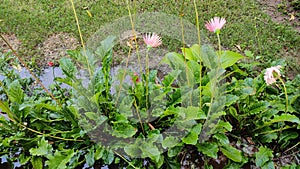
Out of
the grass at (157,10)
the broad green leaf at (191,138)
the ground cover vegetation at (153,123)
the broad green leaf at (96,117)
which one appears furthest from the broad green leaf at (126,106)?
the grass at (157,10)

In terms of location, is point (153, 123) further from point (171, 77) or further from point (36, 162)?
point (36, 162)

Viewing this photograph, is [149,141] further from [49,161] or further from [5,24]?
[5,24]

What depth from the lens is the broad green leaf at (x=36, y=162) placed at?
7.42 ft

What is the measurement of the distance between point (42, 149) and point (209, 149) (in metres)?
1.05

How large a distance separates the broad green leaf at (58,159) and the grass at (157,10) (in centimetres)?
139

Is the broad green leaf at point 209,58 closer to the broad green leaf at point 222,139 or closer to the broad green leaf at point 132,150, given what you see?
the broad green leaf at point 222,139

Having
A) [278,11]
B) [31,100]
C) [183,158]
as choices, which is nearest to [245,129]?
[183,158]

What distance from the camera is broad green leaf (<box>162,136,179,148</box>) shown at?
7.13ft

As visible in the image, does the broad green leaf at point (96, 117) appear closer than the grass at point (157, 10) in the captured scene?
Yes

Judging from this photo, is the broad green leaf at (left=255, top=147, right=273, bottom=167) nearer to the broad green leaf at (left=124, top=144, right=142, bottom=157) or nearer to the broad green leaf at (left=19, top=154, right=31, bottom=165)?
the broad green leaf at (left=124, top=144, right=142, bottom=157)

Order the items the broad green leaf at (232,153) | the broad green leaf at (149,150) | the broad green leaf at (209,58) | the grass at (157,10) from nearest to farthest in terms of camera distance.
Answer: the broad green leaf at (149,150), the broad green leaf at (232,153), the broad green leaf at (209,58), the grass at (157,10)

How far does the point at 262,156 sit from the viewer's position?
90.6 inches

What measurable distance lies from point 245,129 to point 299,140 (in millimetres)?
367

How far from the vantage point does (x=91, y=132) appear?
2307 mm
